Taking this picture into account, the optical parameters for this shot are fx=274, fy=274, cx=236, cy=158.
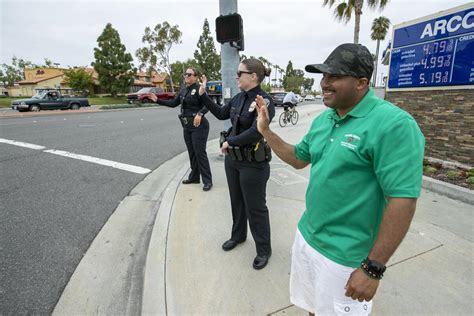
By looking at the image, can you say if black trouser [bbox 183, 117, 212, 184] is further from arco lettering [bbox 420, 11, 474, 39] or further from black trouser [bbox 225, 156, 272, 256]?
arco lettering [bbox 420, 11, 474, 39]

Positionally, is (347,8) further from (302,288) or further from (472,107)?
(302,288)

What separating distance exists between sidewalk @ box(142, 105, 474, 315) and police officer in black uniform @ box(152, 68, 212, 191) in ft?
2.71

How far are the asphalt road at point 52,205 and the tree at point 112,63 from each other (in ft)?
100

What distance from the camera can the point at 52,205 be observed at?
3.95m

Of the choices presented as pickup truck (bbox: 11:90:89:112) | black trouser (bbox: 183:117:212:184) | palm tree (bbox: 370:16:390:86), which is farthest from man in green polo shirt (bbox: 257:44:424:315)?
palm tree (bbox: 370:16:390:86)

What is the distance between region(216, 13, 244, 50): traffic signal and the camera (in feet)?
15.1

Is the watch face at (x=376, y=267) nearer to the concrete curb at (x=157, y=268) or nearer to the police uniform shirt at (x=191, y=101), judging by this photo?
the concrete curb at (x=157, y=268)

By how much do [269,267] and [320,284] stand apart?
1.14 m

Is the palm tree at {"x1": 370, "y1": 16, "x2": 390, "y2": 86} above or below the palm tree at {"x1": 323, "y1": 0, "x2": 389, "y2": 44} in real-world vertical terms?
above

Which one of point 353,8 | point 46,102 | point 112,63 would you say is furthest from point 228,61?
point 112,63

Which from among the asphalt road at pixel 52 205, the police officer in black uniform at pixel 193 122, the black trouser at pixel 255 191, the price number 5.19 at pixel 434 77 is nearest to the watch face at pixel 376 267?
the black trouser at pixel 255 191

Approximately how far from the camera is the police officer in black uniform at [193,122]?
4.15 meters

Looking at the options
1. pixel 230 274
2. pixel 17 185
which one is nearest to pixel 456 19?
pixel 230 274

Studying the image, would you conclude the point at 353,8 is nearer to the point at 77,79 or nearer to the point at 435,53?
the point at 435,53
